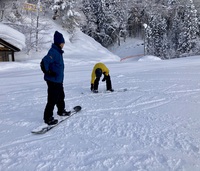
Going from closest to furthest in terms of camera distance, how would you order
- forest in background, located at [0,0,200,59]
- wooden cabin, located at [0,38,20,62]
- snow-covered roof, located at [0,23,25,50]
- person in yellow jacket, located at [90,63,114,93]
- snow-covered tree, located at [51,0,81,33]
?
person in yellow jacket, located at [90,63,114,93] → snow-covered roof, located at [0,23,25,50] → wooden cabin, located at [0,38,20,62] → forest in background, located at [0,0,200,59] → snow-covered tree, located at [51,0,81,33]

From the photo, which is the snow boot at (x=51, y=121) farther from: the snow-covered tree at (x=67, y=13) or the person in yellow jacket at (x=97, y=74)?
the snow-covered tree at (x=67, y=13)

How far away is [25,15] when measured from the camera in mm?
26641

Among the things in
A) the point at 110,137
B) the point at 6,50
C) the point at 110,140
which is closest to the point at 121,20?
the point at 6,50

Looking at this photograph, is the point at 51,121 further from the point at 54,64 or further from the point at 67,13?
the point at 67,13

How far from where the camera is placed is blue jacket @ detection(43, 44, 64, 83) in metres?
3.65

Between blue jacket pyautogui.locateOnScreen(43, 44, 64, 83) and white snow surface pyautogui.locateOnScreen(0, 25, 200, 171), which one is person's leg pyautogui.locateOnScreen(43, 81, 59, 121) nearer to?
blue jacket pyautogui.locateOnScreen(43, 44, 64, 83)

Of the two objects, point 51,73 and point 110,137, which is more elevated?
point 51,73

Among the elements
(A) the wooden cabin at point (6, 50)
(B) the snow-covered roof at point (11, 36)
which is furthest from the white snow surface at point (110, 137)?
(A) the wooden cabin at point (6, 50)

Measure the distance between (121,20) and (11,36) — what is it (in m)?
34.6

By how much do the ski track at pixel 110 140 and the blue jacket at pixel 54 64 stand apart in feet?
3.25

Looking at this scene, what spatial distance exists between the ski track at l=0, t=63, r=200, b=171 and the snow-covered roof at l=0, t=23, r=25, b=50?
52.2ft

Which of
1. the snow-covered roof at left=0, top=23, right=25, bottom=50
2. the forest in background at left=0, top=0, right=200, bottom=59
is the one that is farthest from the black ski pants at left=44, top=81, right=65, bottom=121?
the forest in background at left=0, top=0, right=200, bottom=59

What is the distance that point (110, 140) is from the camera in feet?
10.5

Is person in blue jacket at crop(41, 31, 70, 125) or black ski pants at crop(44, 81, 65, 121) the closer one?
person in blue jacket at crop(41, 31, 70, 125)
